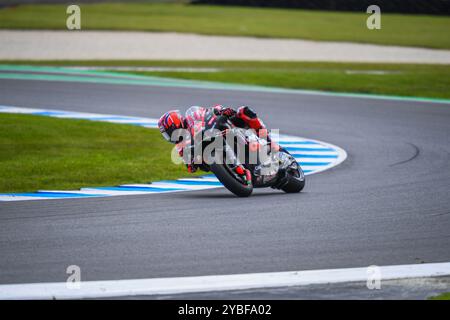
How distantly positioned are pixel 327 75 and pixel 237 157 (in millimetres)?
17369

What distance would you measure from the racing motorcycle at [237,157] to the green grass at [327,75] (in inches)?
537

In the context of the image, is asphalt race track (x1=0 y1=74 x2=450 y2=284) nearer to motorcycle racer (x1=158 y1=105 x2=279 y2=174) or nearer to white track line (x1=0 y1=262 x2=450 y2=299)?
white track line (x1=0 y1=262 x2=450 y2=299)

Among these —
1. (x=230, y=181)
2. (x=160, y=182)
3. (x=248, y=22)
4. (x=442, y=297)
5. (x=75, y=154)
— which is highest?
(x=248, y=22)

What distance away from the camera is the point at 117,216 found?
9531 millimetres

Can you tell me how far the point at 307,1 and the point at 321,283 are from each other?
132 feet

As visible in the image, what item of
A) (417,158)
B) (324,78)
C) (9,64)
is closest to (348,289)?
(417,158)

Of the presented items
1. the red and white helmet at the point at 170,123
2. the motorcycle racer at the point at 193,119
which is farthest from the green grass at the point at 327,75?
the red and white helmet at the point at 170,123

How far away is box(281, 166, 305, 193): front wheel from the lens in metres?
11.3

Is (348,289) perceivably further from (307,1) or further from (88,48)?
(307,1)

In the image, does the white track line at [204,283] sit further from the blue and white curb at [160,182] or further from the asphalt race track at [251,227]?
the blue and white curb at [160,182]

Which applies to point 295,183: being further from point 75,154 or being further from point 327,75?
point 327,75

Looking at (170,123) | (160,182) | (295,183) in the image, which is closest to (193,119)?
(170,123)

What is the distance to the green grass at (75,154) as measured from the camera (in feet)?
41.0

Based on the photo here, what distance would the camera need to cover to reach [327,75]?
91.0 feet
